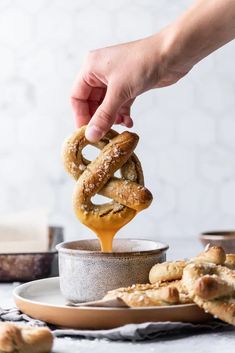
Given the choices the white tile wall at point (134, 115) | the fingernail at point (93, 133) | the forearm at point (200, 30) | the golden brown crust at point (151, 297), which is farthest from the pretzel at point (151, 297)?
the white tile wall at point (134, 115)

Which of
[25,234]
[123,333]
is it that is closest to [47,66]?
[25,234]

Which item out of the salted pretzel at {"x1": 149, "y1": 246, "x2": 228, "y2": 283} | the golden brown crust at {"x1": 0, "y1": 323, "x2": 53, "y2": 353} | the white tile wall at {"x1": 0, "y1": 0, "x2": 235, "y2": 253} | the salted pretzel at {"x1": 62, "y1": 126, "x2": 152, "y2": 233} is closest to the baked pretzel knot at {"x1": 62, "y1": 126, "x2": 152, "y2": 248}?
the salted pretzel at {"x1": 62, "y1": 126, "x2": 152, "y2": 233}

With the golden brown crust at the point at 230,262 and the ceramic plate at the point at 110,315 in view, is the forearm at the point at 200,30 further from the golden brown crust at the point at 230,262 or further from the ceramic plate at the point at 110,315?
the ceramic plate at the point at 110,315

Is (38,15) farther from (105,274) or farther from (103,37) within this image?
(105,274)

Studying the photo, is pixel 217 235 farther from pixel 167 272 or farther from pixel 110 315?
pixel 110 315

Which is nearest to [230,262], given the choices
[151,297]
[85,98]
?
[151,297]

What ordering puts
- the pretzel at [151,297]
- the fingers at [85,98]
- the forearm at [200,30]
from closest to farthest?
the pretzel at [151,297] < the forearm at [200,30] < the fingers at [85,98]

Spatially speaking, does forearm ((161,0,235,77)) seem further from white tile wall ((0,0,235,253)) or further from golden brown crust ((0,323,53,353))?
white tile wall ((0,0,235,253))
